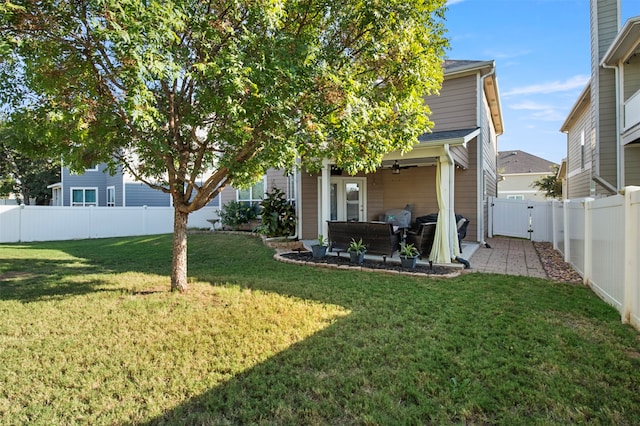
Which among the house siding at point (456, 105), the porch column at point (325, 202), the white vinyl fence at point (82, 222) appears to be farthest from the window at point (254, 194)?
the house siding at point (456, 105)

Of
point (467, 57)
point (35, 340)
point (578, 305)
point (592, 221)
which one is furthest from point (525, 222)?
point (35, 340)

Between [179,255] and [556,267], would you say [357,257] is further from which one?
[556,267]

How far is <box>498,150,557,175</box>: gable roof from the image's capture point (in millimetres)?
30484

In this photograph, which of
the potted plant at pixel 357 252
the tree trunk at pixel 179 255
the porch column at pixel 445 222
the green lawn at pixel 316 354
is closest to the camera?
the green lawn at pixel 316 354

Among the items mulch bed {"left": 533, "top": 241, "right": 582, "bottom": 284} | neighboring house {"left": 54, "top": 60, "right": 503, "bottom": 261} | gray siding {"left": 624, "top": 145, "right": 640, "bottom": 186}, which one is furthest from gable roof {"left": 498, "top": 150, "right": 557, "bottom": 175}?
mulch bed {"left": 533, "top": 241, "right": 582, "bottom": 284}

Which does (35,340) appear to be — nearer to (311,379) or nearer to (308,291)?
(311,379)

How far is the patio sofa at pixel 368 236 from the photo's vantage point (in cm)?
745

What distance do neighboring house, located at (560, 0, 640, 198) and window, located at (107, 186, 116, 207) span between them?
2234 centimetres

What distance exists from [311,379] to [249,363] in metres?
0.62

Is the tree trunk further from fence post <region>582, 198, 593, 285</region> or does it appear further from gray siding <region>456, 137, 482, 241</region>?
gray siding <region>456, 137, 482, 241</region>

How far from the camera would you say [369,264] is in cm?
749

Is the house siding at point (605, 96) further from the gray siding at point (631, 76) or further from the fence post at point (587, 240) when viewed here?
the fence post at point (587, 240)

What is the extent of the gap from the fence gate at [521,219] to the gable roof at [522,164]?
20.1m

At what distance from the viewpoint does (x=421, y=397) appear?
252cm
